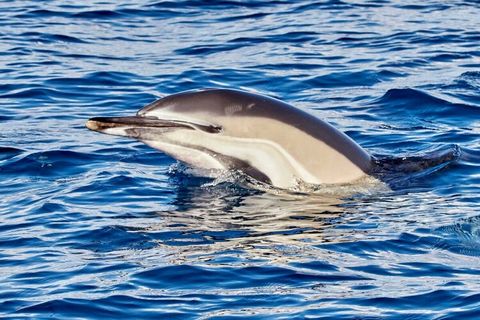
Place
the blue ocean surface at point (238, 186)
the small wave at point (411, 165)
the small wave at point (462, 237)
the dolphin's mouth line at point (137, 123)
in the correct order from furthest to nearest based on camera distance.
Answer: the small wave at point (411, 165), the dolphin's mouth line at point (137, 123), the small wave at point (462, 237), the blue ocean surface at point (238, 186)

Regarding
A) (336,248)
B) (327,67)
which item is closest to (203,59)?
(327,67)

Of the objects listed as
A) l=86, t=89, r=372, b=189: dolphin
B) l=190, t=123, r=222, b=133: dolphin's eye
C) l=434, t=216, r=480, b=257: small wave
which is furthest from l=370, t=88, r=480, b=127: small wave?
l=434, t=216, r=480, b=257: small wave

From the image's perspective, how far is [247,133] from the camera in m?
12.8

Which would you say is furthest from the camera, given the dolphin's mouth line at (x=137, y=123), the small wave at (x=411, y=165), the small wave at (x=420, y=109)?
the small wave at (x=420, y=109)

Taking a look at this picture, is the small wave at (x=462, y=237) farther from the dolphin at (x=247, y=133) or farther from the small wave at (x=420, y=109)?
the small wave at (x=420, y=109)

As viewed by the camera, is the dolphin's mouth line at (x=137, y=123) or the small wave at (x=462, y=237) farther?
the dolphin's mouth line at (x=137, y=123)

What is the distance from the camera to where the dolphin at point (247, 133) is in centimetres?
1276

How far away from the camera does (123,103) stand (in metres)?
18.6

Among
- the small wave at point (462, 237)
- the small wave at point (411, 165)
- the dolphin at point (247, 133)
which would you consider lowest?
the small wave at point (411, 165)

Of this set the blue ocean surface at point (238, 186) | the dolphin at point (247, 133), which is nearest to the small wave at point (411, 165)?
the blue ocean surface at point (238, 186)

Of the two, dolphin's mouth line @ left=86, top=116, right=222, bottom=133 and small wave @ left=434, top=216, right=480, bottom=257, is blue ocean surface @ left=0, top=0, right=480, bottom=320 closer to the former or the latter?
small wave @ left=434, top=216, right=480, bottom=257

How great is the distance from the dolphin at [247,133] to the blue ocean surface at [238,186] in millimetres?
287

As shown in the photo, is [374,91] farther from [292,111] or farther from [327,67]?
[292,111]

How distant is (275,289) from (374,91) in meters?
9.52
